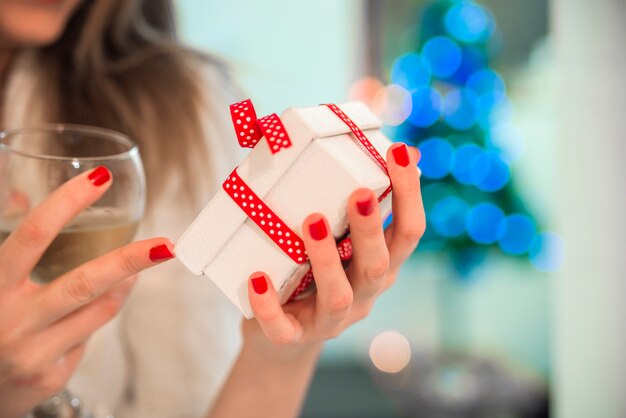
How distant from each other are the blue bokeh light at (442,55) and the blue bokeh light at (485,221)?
0.53 metres

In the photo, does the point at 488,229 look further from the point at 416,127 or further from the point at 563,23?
the point at 563,23

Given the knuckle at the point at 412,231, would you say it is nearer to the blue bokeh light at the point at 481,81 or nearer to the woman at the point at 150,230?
the woman at the point at 150,230

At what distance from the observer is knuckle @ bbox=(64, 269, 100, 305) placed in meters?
0.55

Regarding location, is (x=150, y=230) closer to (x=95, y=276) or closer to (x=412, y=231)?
(x=95, y=276)

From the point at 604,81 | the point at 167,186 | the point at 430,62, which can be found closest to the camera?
the point at 167,186

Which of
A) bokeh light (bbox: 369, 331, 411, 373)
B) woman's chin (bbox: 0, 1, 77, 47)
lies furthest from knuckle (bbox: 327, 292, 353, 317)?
bokeh light (bbox: 369, 331, 411, 373)

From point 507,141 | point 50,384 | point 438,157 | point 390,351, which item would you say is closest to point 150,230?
point 50,384

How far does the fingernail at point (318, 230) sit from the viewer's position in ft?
1.58

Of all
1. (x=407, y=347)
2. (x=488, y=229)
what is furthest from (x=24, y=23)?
Result: (x=407, y=347)

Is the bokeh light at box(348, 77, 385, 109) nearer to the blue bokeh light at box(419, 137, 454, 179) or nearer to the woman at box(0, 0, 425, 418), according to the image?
the blue bokeh light at box(419, 137, 454, 179)

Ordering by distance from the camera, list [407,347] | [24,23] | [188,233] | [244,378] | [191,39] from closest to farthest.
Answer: [188,233] < [244,378] < [24,23] < [191,39] < [407,347]

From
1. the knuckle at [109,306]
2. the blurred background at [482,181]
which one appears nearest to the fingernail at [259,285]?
the knuckle at [109,306]

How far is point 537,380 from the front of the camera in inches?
106

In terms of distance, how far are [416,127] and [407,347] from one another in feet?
3.38
